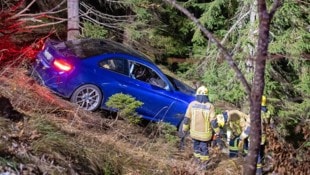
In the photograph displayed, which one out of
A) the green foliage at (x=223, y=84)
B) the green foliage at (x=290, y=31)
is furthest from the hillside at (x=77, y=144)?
the green foliage at (x=290, y=31)

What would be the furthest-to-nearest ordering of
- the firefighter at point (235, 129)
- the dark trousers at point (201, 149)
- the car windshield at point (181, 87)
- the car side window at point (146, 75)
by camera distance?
1. the car windshield at point (181, 87)
2. the car side window at point (146, 75)
3. the firefighter at point (235, 129)
4. the dark trousers at point (201, 149)

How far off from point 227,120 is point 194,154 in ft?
2.70

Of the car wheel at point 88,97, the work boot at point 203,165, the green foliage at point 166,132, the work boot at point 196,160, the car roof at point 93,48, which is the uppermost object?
the car roof at point 93,48

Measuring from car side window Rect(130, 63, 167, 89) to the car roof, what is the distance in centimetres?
29

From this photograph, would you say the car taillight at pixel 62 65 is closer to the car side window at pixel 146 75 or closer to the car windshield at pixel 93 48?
the car windshield at pixel 93 48

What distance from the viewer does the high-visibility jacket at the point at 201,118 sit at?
8.34m

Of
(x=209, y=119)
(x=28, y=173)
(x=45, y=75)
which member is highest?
(x=45, y=75)

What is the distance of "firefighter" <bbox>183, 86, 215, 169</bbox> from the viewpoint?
27.3 ft

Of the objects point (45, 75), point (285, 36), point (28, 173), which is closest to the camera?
point (28, 173)

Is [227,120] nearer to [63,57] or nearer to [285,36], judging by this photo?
[63,57]

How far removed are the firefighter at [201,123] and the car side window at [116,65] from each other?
7.60 ft

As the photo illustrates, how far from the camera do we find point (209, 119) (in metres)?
8.35

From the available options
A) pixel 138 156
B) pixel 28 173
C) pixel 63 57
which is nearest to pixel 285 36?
pixel 63 57

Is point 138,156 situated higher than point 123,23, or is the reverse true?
point 123,23
